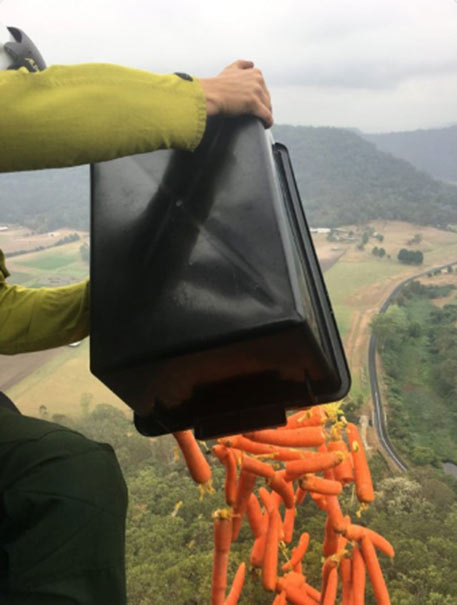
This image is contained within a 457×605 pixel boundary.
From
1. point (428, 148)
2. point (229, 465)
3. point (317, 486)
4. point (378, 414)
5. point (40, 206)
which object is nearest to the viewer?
point (317, 486)

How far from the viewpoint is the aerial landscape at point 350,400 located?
93.1 inches

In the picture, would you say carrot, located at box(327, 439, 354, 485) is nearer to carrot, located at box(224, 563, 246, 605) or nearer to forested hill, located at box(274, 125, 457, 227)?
carrot, located at box(224, 563, 246, 605)

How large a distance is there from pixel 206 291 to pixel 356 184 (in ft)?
35.7

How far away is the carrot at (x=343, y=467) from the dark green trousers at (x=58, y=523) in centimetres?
122

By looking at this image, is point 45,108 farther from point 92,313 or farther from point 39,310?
point 39,310

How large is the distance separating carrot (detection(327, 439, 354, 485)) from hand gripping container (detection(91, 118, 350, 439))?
0.95m

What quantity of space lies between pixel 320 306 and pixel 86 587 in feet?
1.63

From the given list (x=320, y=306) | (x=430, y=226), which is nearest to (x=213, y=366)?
(x=320, y=306)

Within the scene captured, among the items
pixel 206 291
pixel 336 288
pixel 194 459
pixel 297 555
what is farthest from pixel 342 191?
pixel 206 291

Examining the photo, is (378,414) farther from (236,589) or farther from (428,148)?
(428,148)

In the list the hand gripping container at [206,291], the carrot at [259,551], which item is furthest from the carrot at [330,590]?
the hand gripping container at [206,291]

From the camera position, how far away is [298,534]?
106 inches

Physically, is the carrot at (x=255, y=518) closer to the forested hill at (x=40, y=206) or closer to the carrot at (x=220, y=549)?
the carrot at (x=220, y=549)

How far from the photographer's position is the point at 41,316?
743 mm
